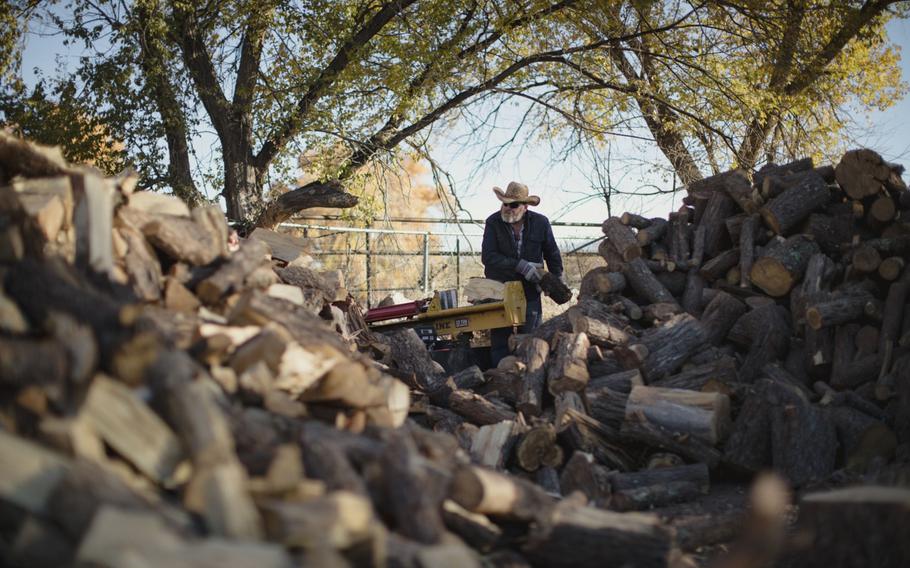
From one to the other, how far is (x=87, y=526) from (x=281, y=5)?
12.1 m

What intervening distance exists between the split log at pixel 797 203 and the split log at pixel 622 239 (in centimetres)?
162

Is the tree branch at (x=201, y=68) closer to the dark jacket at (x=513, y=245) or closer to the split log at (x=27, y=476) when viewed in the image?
the dark jacket at (x=513, y=245)

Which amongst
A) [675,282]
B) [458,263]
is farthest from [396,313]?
[458,263]

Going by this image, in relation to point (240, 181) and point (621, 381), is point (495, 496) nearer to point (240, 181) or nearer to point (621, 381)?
point (621, 381)

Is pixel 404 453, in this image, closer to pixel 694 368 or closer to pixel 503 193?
pixel 694 368

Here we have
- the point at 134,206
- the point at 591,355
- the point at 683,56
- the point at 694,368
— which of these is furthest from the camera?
the point at 683,56

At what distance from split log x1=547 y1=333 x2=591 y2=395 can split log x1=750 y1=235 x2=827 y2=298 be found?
1967mm

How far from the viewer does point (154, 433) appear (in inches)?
96.1

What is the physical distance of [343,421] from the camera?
128 inches

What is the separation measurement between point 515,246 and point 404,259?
862cm

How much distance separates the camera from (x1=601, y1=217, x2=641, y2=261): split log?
8.96 meters

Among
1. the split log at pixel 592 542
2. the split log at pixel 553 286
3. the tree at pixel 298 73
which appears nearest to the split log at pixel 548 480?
the split log at pixel 592 542

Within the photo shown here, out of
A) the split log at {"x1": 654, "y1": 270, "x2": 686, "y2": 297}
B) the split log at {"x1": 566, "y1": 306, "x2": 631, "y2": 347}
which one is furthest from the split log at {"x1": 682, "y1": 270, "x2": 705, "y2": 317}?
the split log at {"x1": 566, "y1": 306, "x2": 631, "y2": 347}

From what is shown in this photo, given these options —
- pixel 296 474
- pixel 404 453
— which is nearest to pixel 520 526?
pixel 404 453
